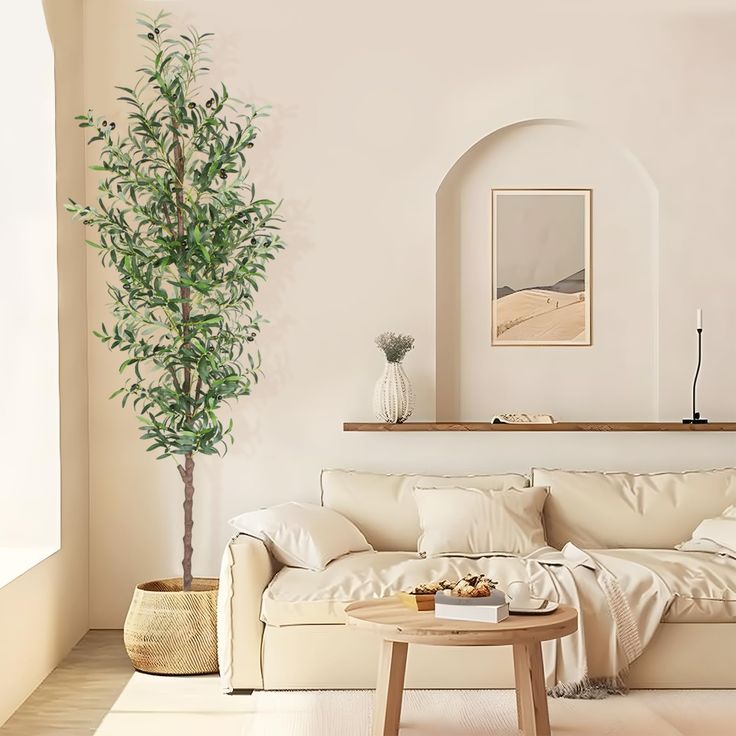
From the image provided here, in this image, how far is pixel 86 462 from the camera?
522 cm

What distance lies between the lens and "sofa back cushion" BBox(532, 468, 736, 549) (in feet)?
15.8

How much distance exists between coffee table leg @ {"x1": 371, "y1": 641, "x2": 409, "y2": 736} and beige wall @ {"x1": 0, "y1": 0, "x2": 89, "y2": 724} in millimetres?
1419

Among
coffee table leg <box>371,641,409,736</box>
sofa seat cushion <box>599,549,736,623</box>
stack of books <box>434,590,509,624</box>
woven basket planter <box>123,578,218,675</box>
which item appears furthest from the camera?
woven basket planter <box>123,578,218,675</box>

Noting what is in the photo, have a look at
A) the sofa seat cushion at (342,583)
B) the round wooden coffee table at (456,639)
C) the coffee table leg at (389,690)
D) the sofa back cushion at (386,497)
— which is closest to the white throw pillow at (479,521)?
the sofa back cushion at (386,497)

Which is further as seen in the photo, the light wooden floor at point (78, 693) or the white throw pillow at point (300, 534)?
the white throw pillow at point (300, 534)

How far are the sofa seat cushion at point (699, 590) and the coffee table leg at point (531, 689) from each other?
33.6 inches

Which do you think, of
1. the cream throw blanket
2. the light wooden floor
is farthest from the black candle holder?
the light wooden floor

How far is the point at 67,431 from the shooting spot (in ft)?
15.9

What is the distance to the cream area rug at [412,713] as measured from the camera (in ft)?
12.3

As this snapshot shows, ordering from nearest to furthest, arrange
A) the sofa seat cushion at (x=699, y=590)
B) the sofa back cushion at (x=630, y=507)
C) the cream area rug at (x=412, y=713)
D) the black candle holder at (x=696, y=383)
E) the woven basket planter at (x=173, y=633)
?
the cream area rug at (x=412, y=713) → the sofa seat cushion at (x=699, y=590) → the woven basket planter at (x=173, y=633) → the sofa back cushion at (x=630, y=507) → the black candle holder at (x=696, y=383)

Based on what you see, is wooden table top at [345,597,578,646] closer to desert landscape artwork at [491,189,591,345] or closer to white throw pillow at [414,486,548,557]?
white throw pillow at [414,486,548,557]

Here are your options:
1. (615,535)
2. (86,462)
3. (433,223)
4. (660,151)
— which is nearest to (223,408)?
(86,462)

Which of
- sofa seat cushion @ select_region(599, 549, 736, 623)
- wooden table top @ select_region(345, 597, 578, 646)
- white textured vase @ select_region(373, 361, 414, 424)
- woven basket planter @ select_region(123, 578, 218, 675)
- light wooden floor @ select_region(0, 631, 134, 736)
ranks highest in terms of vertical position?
white textured vase @ select_region(373, 361, 414, 424)

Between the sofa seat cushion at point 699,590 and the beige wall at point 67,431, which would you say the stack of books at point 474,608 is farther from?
the beige wall at point 67,431
